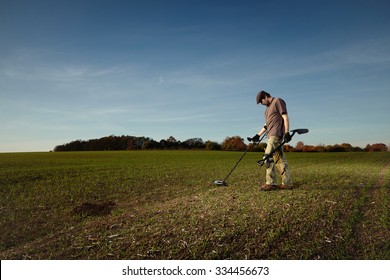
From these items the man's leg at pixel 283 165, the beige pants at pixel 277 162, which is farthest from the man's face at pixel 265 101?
the man's leg at pixel 283 165

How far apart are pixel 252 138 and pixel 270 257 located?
4528 millimetres

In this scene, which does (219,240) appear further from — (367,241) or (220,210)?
(367,241)

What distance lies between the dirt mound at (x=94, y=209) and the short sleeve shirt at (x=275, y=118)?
4854 millimetres

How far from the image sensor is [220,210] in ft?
19.4

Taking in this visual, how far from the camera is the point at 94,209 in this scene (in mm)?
7352

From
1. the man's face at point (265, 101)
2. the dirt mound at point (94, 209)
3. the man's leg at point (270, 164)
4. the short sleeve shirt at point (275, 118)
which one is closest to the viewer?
the dirt mound at point (94, 209)

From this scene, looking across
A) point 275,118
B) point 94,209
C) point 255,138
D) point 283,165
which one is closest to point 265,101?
point 275,118

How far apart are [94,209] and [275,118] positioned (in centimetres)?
548

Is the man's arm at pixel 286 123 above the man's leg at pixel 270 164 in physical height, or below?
above

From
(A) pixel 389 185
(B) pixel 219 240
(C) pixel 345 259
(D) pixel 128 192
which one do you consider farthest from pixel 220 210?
(A) pixel 389 185

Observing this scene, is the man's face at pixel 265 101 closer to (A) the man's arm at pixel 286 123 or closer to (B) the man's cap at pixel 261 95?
(B) the man's cap at pixel 261 95

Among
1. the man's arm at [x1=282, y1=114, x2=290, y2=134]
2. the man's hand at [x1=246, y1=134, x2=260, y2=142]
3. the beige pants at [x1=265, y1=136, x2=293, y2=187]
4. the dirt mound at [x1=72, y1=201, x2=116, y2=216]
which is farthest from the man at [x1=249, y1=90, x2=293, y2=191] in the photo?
the dirt mound at [x1=72, y1=201, x2=116, y2=216]

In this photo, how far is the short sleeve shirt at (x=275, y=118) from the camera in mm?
7469

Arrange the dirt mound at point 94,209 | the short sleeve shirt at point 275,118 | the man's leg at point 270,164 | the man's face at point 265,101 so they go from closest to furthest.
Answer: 1. the dirt mound at point 94,209
2. the short sleeve shirt at point 275,118
3. the man's leg at point 270,164
4. the man's face at point 265,101
